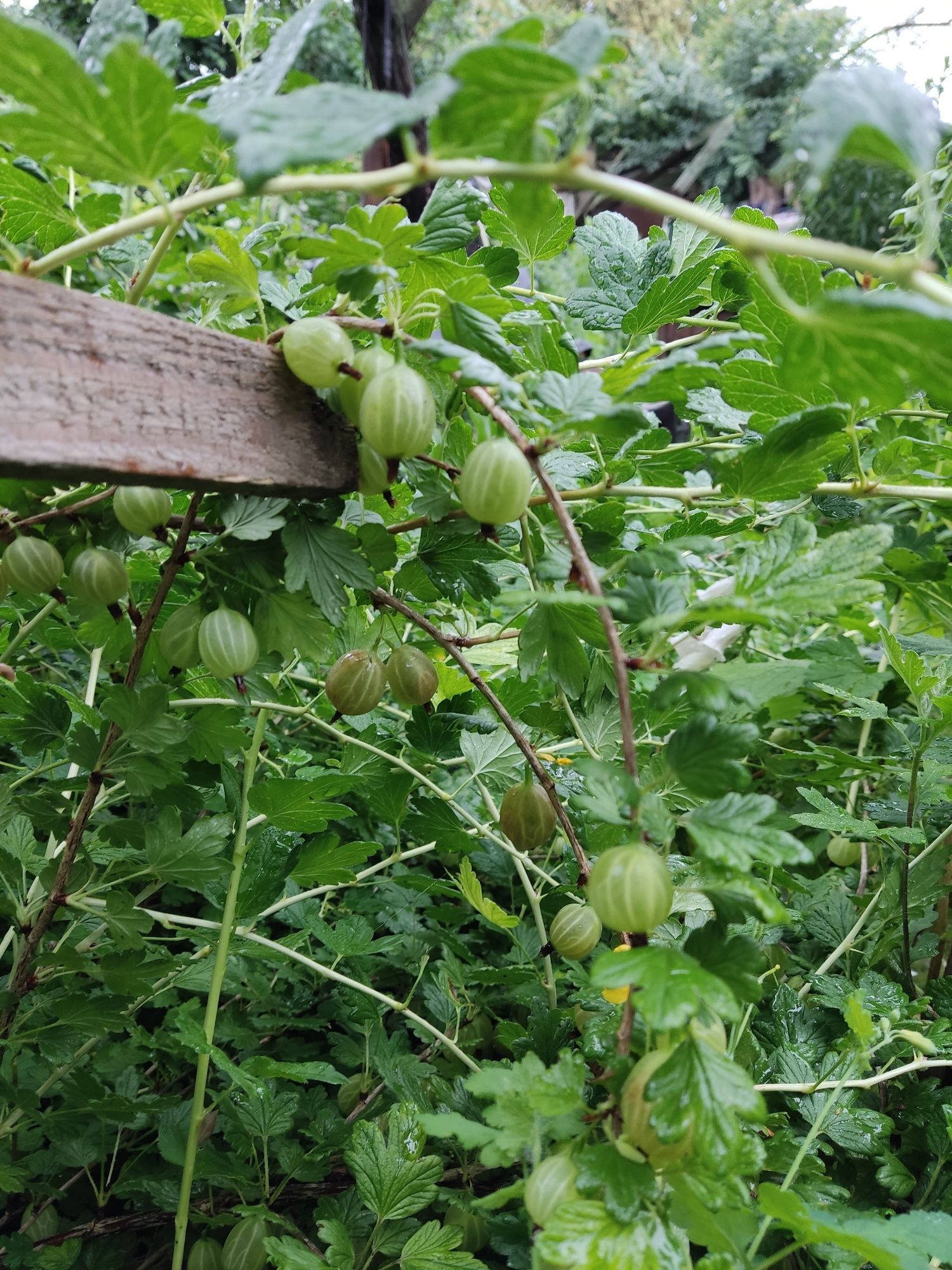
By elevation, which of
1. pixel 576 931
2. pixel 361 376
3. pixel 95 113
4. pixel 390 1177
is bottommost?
pixel 390 1177

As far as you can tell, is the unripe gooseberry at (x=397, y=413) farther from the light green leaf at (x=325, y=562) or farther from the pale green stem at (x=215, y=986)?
the pale green stem at (x=215, y=986)

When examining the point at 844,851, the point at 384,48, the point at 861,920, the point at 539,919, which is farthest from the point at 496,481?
the point at 384,48

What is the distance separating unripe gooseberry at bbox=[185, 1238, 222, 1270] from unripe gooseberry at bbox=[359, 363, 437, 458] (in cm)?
56

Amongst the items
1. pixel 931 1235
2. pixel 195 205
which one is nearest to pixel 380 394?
pixel 195 205

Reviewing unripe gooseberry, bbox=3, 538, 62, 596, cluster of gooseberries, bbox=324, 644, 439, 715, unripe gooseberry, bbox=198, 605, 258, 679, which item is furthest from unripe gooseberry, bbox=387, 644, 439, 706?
unripe gooseberry, bbox=3, 538, 62, 596

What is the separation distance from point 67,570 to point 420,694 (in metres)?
0.24

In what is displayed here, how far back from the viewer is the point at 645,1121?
0.31 m

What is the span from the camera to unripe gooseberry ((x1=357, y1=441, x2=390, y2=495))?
0.47 m

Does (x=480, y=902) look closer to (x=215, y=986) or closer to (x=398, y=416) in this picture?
(x=215, y=986)

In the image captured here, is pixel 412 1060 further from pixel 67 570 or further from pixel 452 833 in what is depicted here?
pixel 67 570

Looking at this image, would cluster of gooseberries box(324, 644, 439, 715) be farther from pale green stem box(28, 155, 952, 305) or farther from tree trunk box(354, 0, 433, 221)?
tree trunk box(354, 0, 433, 221)

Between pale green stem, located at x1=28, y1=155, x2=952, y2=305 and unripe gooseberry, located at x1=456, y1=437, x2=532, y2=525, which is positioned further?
unripe gooseberry, located at x1=456, y1=437, x2=532, y2=525

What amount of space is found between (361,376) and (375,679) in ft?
0.64

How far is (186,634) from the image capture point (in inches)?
20.1
